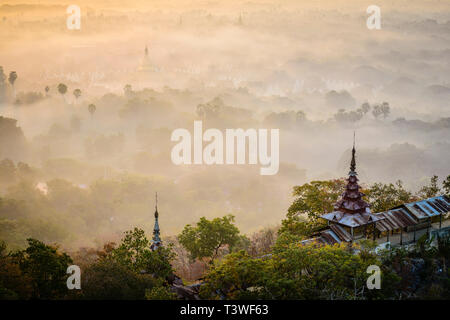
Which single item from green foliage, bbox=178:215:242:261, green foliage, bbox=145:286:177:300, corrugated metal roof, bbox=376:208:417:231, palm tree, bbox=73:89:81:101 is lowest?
green foliage, bbox=145:286:177:300

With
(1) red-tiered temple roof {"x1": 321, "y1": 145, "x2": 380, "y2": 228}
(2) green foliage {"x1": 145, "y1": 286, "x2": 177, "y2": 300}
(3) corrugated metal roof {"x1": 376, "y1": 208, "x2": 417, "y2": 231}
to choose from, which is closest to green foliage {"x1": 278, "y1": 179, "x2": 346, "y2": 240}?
(1) red-tiered temple roof {"x1": 321, "y1": 145, "x2": 380, "y2": 228}

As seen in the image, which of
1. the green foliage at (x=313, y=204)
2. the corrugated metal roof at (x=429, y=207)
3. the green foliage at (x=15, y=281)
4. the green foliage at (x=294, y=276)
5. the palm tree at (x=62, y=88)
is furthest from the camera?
the palm tree at (x=62, y=88)

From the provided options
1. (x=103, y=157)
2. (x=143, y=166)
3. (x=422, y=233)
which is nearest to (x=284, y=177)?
(x=143, y=166)

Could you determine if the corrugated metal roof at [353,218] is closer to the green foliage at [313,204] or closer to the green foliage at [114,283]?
the green foliage at [313,204]

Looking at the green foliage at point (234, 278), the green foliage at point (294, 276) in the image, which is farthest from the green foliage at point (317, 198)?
the green foliage at point (234, 278)

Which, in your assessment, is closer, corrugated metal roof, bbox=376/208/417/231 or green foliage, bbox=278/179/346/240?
corrugated metal roof, bbox=376/208/417/231

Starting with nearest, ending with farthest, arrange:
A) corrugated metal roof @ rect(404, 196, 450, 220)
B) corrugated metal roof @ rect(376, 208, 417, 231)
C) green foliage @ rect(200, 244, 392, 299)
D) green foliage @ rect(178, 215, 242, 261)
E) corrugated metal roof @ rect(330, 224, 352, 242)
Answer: green foliage @ rect(200, 244, 392, 299) → corrugated metal roof @ rect(330, 224, 352, 242) → corrugated metal roof @ rect(376, 208, 417, 231) → corrugated metal roof @ rect(404, 196, 450, 220) → green foliage @ rect(178, 215, 242, 261)

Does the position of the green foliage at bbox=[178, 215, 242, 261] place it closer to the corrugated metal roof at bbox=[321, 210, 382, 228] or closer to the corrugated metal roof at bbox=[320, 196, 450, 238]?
the corrugated metal roof at bbox=[320, 196, 450, 238]

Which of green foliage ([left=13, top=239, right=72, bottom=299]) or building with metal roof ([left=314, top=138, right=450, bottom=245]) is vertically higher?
building with metal roof ([left=314, top=138, right=450, bottom=245])

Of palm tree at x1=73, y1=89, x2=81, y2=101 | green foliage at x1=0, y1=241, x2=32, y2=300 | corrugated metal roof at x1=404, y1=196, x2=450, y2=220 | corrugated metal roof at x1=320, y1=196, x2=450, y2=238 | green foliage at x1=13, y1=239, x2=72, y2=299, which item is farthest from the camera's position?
palm tree at x1=73, y1=89, x2=81, y2=101
